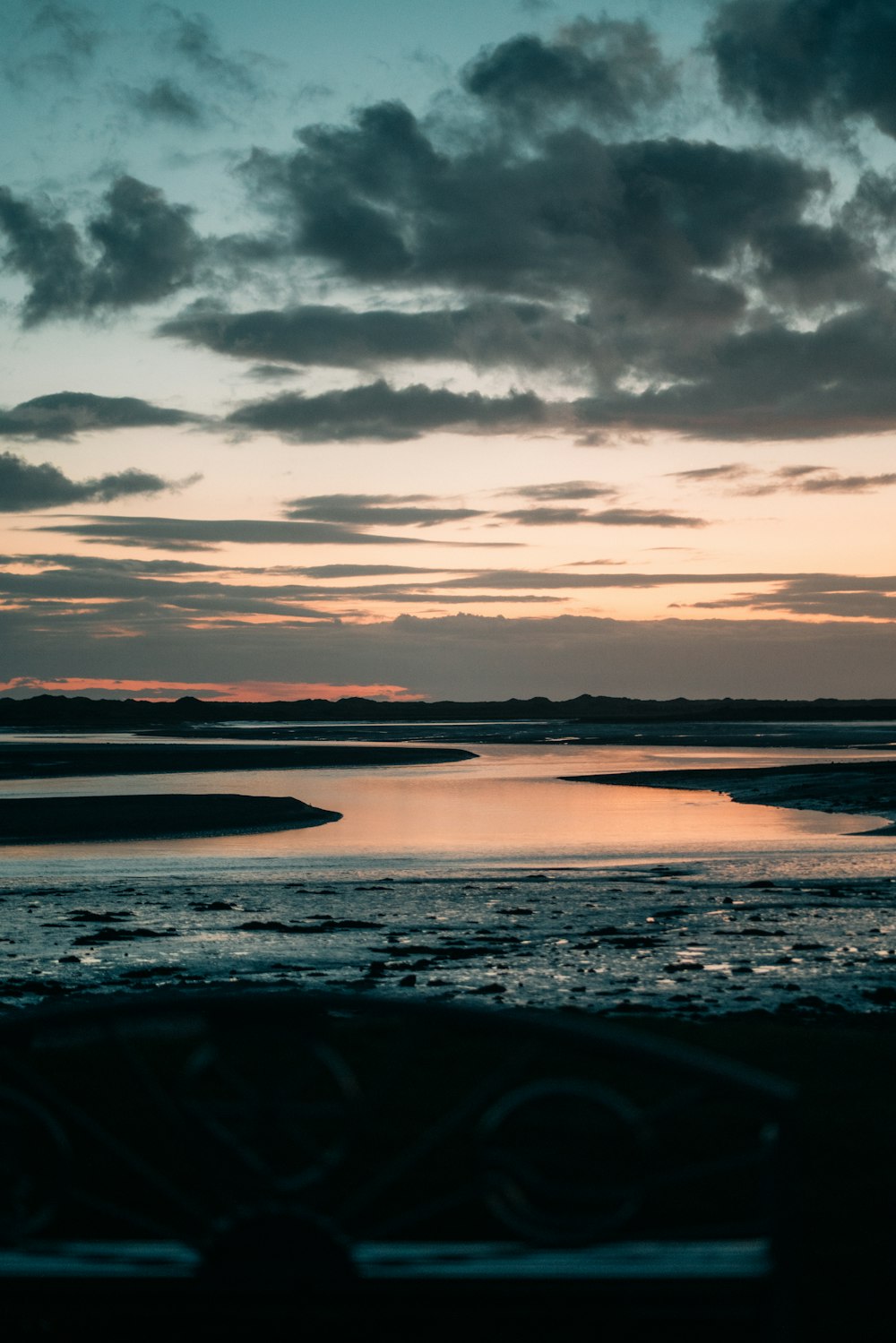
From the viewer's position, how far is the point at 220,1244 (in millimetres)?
3371

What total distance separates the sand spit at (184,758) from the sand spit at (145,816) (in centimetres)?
1324

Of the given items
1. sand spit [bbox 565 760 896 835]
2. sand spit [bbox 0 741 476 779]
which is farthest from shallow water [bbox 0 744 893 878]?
sand spit [bbox 0 741 476 779]

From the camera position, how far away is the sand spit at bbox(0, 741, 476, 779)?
50750 millimetres

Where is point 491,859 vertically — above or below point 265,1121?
below

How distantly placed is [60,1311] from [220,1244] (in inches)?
24.3

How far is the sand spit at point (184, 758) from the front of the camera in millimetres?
50750

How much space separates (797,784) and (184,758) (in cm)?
3081

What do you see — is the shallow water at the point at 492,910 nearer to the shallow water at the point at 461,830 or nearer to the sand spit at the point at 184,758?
the shallow water at the point at 461,830

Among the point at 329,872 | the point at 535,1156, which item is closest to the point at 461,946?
the point at 329,872

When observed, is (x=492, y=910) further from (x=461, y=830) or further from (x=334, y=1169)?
(x=334, y=1169)

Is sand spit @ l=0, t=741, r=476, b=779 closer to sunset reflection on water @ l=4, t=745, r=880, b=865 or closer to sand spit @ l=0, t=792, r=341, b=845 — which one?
sunset reflection on water @ l=4, t=745, r=880, b=865

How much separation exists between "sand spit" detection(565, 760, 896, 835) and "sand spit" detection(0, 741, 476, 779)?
15.2 m

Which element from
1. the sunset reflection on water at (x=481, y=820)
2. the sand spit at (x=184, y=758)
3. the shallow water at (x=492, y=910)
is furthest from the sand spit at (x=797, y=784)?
the sand spit at (x=184, y=758)

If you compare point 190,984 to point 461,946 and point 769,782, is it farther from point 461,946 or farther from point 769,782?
point 769,782
